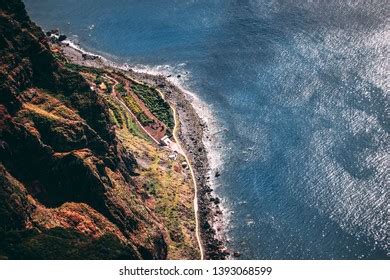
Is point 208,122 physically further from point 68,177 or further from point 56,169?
point 56,169

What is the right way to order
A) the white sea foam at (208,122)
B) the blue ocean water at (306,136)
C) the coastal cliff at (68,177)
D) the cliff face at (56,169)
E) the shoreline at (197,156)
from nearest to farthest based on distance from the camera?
the cliff face at (56,169), the coastal cliff at (68,177), the blue ocean water at (306,136), the shoreline at (197,156), the white sea foam at (208,122)

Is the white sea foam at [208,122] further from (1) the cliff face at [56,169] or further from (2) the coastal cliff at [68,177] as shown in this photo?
(1) the cliff face at [56,169]

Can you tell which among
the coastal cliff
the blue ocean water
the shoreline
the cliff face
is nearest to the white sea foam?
the shoreline

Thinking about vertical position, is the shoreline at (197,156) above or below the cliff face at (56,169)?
below

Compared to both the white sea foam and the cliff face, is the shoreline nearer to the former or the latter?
the white sea foam

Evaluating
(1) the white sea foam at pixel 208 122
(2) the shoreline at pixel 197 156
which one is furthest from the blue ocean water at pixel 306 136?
(2) the shoreline at pixel 197 156

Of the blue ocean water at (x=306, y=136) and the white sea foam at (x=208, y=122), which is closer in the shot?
the blue ocean water at (x=306, y=136)

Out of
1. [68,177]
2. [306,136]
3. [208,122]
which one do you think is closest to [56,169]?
[68,177]
